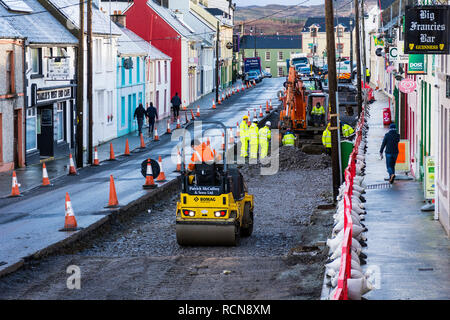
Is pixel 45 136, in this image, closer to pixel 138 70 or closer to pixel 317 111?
pixel 317 111

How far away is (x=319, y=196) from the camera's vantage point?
86.7 ft

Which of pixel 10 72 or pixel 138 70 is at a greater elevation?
pixel 138 70

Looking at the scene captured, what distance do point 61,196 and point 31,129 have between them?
1031cm

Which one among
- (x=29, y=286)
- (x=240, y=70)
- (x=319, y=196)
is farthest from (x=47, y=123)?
(x=240, y=70)

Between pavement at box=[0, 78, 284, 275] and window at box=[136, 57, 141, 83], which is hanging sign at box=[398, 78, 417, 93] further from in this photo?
window at box=[136, 57, 141, 83]

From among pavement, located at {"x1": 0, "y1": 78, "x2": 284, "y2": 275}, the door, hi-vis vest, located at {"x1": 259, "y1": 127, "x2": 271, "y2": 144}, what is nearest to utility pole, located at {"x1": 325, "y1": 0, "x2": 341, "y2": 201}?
pavement, located at {"x1": 0, "y1": 78, "x2": 284, "y2": 275}

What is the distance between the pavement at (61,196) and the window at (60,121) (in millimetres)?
2139

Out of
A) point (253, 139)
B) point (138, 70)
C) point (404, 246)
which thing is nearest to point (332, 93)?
point (404, 246)

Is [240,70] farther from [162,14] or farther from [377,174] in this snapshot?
[377,174]

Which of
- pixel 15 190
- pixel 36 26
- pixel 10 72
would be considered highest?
pixel 36 26

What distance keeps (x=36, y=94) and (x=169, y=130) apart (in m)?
14.2

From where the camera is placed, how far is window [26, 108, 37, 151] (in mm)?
34375

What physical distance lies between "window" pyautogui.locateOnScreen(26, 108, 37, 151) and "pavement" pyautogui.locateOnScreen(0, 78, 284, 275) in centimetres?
120

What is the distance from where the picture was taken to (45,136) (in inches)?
1452
